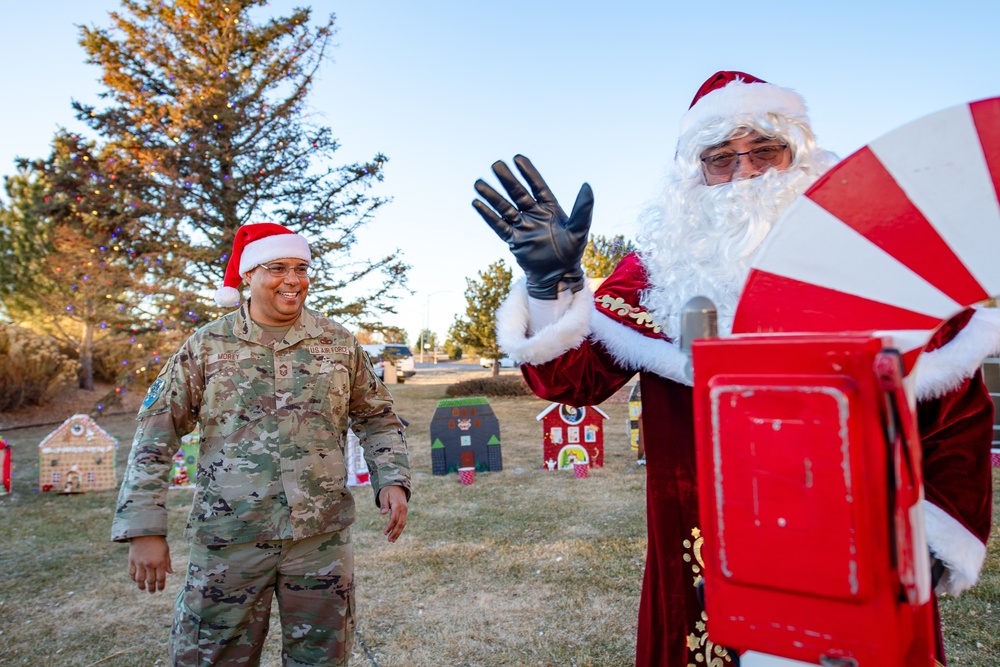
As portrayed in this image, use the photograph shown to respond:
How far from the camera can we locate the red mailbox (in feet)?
2.63

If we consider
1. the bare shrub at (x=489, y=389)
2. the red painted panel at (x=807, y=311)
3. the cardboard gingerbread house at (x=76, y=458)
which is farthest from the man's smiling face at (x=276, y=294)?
the bare shrub at (x=489, y=389)

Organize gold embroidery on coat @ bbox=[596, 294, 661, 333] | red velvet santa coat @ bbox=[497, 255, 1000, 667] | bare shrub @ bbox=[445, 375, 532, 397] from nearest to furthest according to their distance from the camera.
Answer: red velvet santa coat @ bbox=[497, 255, 1000, 667]
gold embroidery on coat @ bbox=[596, 294, 661, 333]
bare shrub @ bbox=[445, 375, 532, 397]

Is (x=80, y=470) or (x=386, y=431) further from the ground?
(x=386, y=431)

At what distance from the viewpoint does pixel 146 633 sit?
11.9 feet

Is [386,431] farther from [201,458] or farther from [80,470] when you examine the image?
[80,470]

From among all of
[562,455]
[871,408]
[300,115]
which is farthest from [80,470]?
[871,408]

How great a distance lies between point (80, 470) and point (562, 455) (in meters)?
5.43

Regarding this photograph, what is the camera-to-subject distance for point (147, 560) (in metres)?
2.29

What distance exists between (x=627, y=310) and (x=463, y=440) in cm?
605

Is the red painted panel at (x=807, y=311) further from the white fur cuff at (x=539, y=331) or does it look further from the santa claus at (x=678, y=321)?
the white fur cuff at (x=539, y=331)

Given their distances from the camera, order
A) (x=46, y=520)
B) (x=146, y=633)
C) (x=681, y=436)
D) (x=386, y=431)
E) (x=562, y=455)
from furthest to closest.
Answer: (x=562, y=455) < (x=46, y=520) < (x=146, y=633) < (x=386, y=431) < (x=681, y=436)

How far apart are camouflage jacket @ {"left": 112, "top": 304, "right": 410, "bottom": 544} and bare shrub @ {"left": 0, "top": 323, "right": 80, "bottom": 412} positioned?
13.4 m

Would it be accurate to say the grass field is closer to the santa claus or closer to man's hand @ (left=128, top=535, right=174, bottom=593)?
man's hand @ (left=128, top=535, right=174, bottom=593)

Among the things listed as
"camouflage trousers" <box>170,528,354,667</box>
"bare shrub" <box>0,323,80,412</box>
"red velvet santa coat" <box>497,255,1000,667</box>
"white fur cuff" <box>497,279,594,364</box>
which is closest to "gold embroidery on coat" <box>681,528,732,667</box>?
"red velvet santa coat" <box>497,255,1000,667</box>
